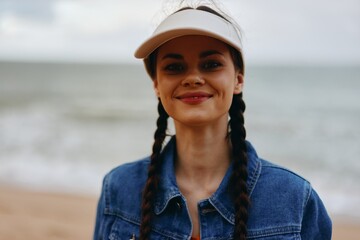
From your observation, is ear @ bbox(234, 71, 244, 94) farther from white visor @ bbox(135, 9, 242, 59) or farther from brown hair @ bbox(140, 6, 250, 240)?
white visor @ bbox(135, 9, 242, 59)

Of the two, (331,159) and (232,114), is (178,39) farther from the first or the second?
(331,159)

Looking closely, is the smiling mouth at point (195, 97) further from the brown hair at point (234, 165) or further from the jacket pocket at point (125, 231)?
the jacket pocket at point (125, 231)

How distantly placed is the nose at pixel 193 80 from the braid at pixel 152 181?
0.35 m

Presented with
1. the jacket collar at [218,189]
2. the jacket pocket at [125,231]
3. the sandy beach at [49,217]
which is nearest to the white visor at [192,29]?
the jacket collar at [218,189]

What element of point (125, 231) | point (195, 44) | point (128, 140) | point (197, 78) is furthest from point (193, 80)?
point (128, 140)

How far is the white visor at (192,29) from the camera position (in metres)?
1.69

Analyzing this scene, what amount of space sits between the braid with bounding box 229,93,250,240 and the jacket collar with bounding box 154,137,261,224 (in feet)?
0.11

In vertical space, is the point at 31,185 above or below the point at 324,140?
below

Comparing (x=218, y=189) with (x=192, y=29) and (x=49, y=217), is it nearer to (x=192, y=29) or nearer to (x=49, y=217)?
(x=192, y=29)

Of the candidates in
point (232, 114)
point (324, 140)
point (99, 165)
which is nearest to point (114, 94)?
point (324, 140)

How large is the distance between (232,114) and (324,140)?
35.8 feet

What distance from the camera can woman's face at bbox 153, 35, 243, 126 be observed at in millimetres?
1768

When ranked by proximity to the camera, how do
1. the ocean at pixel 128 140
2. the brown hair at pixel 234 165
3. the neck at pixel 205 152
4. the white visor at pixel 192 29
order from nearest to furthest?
the white visor at pixel 192 29 < the brown hair at pixel 234 165 < the neck at pixel 205 152 < the ocean at pixel 128 140

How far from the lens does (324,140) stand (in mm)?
12391
